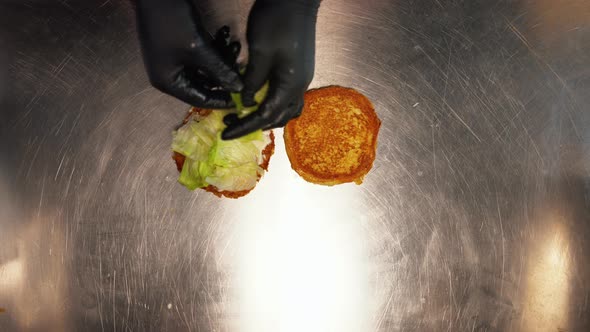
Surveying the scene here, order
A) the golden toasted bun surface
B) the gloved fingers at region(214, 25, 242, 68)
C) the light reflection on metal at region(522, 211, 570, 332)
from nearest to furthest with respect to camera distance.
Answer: the gloved fingers at region(214, 25, 242, 68)
the golden toasted bun surface
the light reflection on metal at region(522, 211, 570, 332)

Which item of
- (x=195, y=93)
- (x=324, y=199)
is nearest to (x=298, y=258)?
(x=324, y=199)

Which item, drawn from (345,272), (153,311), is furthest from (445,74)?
(153,311)

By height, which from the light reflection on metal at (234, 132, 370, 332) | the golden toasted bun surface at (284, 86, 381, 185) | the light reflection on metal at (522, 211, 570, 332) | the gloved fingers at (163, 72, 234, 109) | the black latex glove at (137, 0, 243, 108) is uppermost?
the black latex glove at (137, 0, 243, 108)

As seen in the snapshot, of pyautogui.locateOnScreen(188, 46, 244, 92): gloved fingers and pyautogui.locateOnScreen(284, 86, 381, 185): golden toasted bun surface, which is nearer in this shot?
pyautogui.locateOnScreen(188, 46, 244, 92): gloved fingers

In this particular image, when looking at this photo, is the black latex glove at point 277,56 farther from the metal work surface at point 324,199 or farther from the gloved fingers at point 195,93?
the metal work surface at point 324,199

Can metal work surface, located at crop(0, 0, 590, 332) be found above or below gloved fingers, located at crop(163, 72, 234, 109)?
below

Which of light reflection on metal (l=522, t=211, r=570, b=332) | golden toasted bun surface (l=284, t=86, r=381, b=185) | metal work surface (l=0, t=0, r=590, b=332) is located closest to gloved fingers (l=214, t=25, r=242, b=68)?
metal work surface (l=0, t=0, r=590, b=332)

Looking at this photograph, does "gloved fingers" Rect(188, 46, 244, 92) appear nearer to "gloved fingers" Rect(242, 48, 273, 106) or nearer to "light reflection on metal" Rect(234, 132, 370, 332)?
"gloved fingers" Rect(242, 48, 273, 106)

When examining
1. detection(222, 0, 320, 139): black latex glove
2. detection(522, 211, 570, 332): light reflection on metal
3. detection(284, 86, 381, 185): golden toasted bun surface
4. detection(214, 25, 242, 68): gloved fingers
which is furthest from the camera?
detection(522, 211, 570, 332): light reflection on metal
